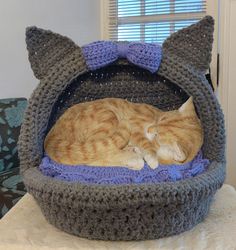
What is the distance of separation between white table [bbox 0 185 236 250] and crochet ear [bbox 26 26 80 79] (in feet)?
1.13

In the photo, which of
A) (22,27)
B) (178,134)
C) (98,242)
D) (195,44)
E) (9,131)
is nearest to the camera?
(98,242)

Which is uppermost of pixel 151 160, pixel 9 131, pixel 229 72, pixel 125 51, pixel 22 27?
pixel 22 27

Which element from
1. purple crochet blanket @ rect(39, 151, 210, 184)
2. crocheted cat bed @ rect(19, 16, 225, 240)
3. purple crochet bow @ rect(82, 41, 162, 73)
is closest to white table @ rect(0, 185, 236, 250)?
crocheted cat bed @ rect(19, 16, 225, 240)

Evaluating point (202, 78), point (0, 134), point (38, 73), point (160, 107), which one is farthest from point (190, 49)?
point (0, 134)

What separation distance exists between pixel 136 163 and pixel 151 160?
0.04m

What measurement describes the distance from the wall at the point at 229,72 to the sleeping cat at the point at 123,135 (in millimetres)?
1139

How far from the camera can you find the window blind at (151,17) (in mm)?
2234

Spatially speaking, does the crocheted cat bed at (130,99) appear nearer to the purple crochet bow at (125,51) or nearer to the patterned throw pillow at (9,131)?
the purple crochet bow at (125,51)

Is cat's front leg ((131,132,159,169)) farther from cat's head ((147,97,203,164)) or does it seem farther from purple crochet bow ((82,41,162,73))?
purple crochet bow ((82,41,162,73))

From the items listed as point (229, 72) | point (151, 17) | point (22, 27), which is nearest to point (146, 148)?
point (229, 72)

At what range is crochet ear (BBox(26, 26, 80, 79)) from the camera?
777 mm

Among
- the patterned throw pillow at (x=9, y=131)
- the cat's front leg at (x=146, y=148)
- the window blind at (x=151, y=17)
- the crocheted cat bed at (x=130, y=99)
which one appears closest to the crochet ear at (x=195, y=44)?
the crocheted cat bed at (x=130, y=99)

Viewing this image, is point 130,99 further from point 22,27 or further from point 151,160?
point 22,27

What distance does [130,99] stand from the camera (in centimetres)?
95
